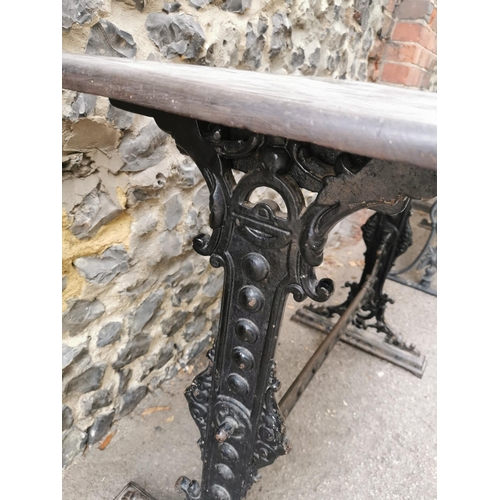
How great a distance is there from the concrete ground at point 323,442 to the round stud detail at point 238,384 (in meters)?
0.63

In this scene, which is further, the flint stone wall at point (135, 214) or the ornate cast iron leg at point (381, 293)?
the ornate cast iron leg at point (381, 293)

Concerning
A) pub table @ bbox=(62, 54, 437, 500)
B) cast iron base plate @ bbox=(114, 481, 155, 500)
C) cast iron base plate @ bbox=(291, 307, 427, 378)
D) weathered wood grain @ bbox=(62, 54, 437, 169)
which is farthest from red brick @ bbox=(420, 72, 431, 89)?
cast iron base plate @ bbox=(114, 481, 155, 500)

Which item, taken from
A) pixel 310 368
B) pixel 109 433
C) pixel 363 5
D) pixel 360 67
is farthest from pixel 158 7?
pixel 360 67

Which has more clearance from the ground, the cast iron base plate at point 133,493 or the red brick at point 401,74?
the red brick at point 401,74

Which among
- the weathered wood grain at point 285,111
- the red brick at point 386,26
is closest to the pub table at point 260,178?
the weathered wood grain at point 285,111

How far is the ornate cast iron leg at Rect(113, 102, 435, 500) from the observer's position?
24.3 inches

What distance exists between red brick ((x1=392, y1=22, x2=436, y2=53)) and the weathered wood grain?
2.58 meters

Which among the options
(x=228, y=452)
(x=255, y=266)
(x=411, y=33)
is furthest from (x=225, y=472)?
(x=411, y=33)

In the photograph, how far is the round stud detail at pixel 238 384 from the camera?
88 cm

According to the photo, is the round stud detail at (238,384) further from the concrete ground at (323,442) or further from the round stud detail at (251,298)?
the concrete ground at (323,442)

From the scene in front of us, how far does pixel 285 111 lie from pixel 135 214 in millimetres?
907

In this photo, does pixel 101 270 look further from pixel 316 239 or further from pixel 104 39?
pixel 316 239

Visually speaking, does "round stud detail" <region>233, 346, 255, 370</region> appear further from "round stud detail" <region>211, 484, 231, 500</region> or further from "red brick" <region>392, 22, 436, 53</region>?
"red brick" <region>392, 22, 436, 53</region>

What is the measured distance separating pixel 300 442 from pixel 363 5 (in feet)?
7.35
